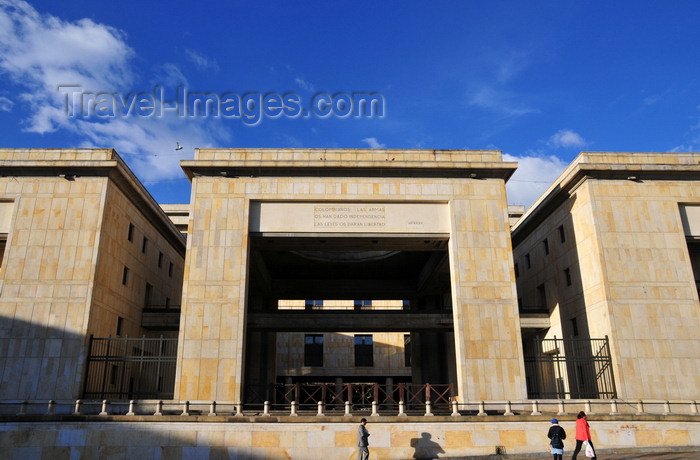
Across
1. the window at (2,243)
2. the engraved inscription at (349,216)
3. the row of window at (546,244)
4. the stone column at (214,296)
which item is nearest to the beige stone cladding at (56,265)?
the window at (2,243)

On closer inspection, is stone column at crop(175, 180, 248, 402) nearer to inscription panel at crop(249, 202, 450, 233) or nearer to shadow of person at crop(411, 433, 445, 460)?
inscription panel at crop(249, 202, 450, 233)

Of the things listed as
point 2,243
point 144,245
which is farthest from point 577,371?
point 2,243

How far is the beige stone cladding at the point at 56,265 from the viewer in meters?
27.1

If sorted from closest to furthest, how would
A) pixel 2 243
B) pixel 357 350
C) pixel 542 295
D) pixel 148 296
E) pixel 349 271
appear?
pixel 2 243 < pixel 148 296 < pixel 542 295 < pixel 349 271 < pixel 357 350

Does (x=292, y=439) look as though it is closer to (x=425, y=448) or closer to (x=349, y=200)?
(x=425, y=448)

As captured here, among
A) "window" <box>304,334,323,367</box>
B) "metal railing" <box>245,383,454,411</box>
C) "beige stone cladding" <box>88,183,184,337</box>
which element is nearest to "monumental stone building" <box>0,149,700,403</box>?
"beige stone cladding" <box>88,183,184,337</box>

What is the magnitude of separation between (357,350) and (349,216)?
105 feet

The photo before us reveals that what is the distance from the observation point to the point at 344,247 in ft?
109

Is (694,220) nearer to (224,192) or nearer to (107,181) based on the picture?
(224,192)

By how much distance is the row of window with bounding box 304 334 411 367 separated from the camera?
59188 mm

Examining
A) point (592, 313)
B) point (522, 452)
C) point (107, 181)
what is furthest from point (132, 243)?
point (592, 313)

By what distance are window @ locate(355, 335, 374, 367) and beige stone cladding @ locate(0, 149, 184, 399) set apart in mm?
32067

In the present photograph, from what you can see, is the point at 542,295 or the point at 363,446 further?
the point at 542,295

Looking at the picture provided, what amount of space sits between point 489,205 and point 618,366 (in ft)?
34.6
